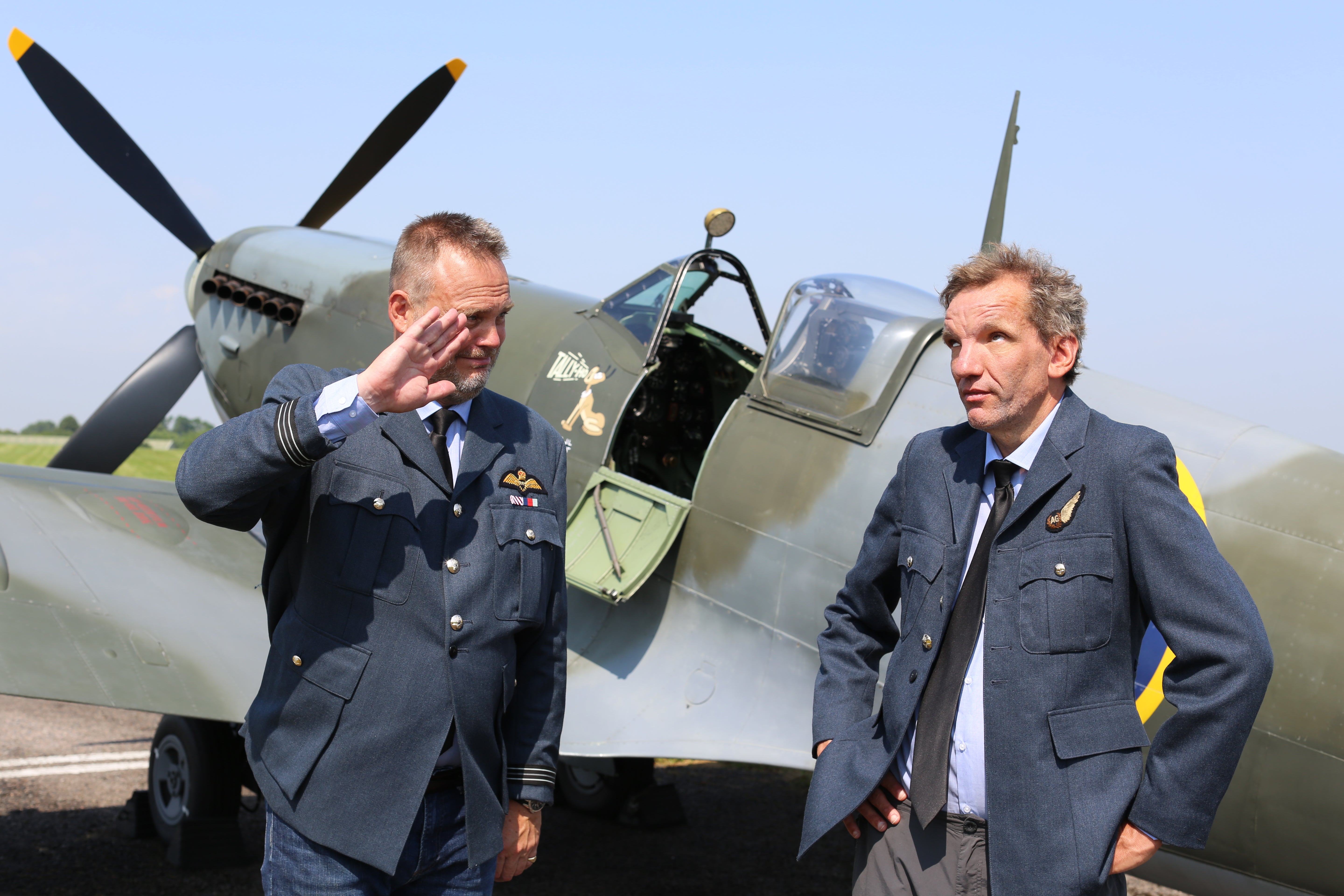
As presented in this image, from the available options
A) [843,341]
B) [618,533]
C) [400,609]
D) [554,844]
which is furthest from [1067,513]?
[554,844]

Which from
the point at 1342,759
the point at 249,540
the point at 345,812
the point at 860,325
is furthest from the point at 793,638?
the point at 249,540

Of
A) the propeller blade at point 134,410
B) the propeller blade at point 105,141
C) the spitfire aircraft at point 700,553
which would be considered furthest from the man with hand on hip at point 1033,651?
the propeller blade at point 105,141

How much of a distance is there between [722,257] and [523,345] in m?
1.26

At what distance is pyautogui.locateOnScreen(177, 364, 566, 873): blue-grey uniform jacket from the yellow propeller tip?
7.14 metres

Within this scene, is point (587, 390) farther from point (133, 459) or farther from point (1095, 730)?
point (133, 459)

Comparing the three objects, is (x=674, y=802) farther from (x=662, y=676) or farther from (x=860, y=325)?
(x=860, y=325)

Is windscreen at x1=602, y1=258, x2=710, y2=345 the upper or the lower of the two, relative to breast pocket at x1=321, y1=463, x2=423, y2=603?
upper

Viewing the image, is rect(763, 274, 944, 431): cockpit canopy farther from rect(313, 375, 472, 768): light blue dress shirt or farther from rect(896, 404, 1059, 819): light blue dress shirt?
rect(313, 375, 472, 768): light blue dress shirt

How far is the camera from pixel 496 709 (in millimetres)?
2293

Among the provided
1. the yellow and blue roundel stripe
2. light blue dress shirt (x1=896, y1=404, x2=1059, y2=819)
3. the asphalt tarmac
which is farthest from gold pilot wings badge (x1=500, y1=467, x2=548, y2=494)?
the asphalt tarmac

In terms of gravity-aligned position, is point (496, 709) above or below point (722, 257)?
below

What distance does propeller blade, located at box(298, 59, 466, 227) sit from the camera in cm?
855

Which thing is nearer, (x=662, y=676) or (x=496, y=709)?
(x=496, y=709)

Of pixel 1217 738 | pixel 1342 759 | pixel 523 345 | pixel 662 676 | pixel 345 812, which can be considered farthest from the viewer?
pixel 523 345
